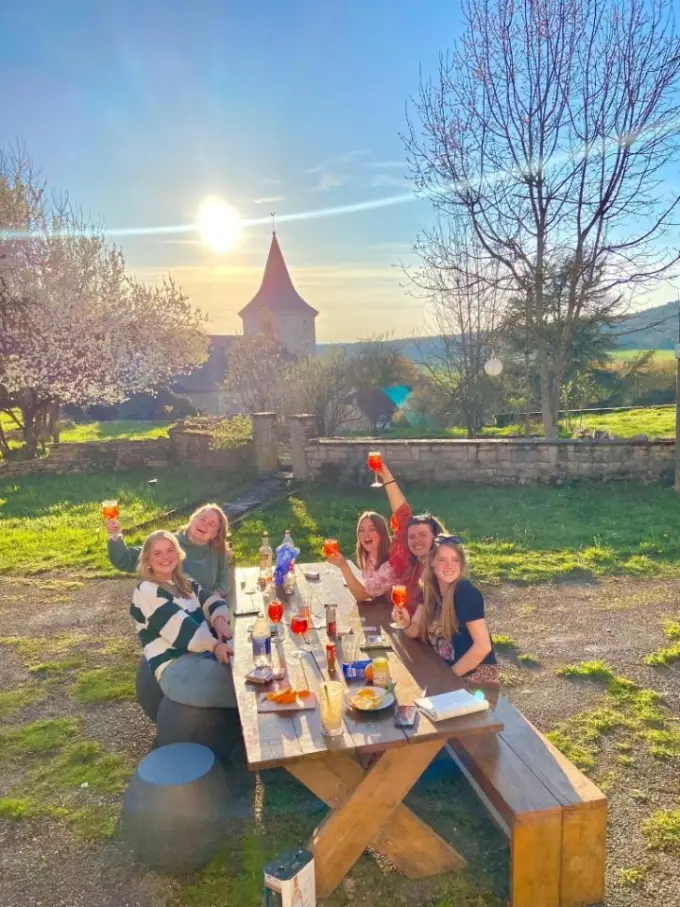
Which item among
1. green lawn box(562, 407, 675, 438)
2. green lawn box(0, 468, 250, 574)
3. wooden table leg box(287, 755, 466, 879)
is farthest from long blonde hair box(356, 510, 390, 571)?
green lawn box(562, 407, 675, 438)

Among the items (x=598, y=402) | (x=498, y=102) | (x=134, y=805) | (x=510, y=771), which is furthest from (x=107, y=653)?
(x=598, y=402)

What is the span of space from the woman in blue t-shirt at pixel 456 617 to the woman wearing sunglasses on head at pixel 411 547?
1.31 ft

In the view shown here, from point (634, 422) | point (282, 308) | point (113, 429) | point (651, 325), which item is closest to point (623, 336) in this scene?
point (651, 325)

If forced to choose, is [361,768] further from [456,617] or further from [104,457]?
[104,457]

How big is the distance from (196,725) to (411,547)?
166cm

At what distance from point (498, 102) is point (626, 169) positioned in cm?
248

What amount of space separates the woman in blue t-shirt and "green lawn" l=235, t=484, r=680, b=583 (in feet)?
11.0

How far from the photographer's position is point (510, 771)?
9.81ft

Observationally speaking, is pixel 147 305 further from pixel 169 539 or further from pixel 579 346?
pixel 169 539

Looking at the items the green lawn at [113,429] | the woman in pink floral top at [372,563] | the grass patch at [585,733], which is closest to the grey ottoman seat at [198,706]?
the woman in pink floral top at [372,563]

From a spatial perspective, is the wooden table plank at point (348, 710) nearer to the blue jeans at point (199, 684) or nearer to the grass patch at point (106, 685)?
the blue jeans at point (199, 684)

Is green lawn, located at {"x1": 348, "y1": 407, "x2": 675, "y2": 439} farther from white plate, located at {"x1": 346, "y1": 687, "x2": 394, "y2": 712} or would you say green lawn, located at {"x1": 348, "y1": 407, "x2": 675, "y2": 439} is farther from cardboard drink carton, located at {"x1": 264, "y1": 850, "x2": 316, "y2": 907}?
cardboard drink carton, located at {"x1": 264, "y1": 850, "x2": 316, "y2": 907}

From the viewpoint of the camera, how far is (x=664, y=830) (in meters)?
3.29

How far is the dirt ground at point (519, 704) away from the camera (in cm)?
307
